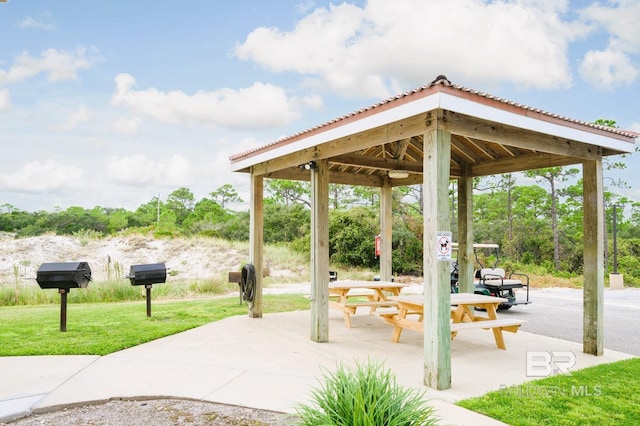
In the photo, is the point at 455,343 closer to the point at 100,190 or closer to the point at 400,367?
the point at 400,367

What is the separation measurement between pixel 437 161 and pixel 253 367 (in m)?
2.86

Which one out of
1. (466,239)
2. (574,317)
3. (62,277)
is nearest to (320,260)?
(466,239)

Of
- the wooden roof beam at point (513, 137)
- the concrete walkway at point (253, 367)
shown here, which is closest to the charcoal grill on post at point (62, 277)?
the concrete walkway at point (253, 367)

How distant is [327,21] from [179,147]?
2381 centimetres

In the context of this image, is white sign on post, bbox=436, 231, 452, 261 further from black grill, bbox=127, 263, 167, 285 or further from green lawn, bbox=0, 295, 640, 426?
black grill, bbox=127, 263, 167, 285

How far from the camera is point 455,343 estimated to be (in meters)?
6.39

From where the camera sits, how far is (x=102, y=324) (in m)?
7.34

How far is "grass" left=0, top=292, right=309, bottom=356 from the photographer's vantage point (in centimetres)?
581

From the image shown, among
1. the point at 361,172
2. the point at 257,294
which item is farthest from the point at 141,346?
the point at 361,172

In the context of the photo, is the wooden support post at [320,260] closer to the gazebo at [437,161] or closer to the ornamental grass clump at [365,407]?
the gazebo at [437,161]

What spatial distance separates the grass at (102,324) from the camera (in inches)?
229

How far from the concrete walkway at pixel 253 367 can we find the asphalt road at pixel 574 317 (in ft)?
2.96

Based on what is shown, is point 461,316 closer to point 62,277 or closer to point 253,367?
point 253,367

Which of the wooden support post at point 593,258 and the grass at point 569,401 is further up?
the wooden support post at point 593,258
